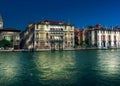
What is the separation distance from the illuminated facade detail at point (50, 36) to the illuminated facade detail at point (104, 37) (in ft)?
49.6

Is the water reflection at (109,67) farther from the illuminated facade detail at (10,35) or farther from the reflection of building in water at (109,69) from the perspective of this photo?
the illuminated facade detail at (10,35)

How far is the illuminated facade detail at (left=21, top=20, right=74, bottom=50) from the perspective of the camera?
112375 millimetres

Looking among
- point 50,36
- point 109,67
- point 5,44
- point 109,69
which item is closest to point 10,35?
point 5,44

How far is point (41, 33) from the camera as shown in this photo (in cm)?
11338

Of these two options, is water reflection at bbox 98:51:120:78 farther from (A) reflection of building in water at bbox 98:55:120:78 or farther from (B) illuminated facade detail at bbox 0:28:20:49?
(B) illuminated facade detail at bbox 0:28:20:49

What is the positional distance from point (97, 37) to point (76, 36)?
12648mm

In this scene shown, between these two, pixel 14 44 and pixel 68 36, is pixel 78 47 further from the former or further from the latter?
Result: pixel 14 44

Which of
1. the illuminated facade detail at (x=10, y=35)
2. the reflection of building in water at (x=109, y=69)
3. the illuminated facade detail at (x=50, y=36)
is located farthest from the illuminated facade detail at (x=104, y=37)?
the reflection of building in water at (x=109, y=69)

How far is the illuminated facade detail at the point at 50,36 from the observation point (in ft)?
369

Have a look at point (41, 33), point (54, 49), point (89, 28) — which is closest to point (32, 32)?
point (41, 33)

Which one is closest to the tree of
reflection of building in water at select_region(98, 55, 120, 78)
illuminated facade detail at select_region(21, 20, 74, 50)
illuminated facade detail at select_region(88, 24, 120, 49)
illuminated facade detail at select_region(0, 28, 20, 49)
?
illuminated facade detail at select_region(0, 28, 20, 49)

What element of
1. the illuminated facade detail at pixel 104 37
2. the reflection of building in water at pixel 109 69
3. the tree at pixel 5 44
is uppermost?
the illuminated facade detail at pixel 104 37

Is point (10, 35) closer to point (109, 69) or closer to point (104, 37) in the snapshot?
point (104, 37)

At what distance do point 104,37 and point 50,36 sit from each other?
29993 mm
